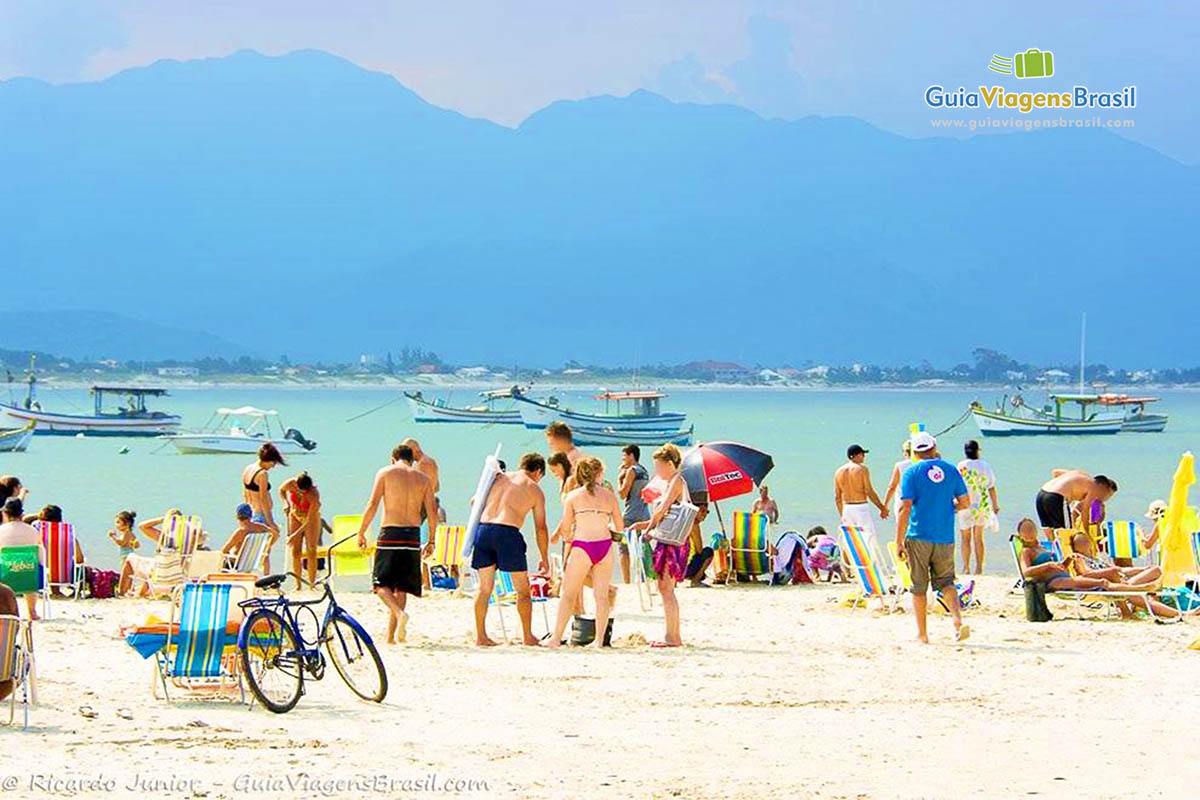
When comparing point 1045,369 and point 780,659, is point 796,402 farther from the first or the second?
point 780,659

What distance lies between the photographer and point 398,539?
9.93 meters

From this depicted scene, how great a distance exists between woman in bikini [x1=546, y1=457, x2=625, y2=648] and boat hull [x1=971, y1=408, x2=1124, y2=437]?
59.7m

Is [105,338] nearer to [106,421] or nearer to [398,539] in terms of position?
[106,421]

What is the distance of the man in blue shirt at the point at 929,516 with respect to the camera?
9.91m

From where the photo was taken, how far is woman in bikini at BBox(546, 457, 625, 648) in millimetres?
9680

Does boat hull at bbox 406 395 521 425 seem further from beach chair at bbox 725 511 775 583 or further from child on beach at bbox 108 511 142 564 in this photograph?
beach chair at bbox 725 511 775 583

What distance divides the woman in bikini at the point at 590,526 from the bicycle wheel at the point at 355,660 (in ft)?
6.81

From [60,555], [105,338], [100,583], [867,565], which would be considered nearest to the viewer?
[867,565]

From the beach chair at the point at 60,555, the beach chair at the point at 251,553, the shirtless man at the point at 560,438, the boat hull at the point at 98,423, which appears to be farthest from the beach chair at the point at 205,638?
the boat hull at the point at 98,423

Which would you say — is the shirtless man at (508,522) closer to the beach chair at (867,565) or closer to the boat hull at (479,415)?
the beach chair at (867,565)

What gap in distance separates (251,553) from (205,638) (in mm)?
5890

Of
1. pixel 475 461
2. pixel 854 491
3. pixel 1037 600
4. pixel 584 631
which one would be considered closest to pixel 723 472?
pixel 854 491

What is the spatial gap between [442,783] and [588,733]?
120 cm

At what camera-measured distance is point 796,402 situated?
136875 mm
